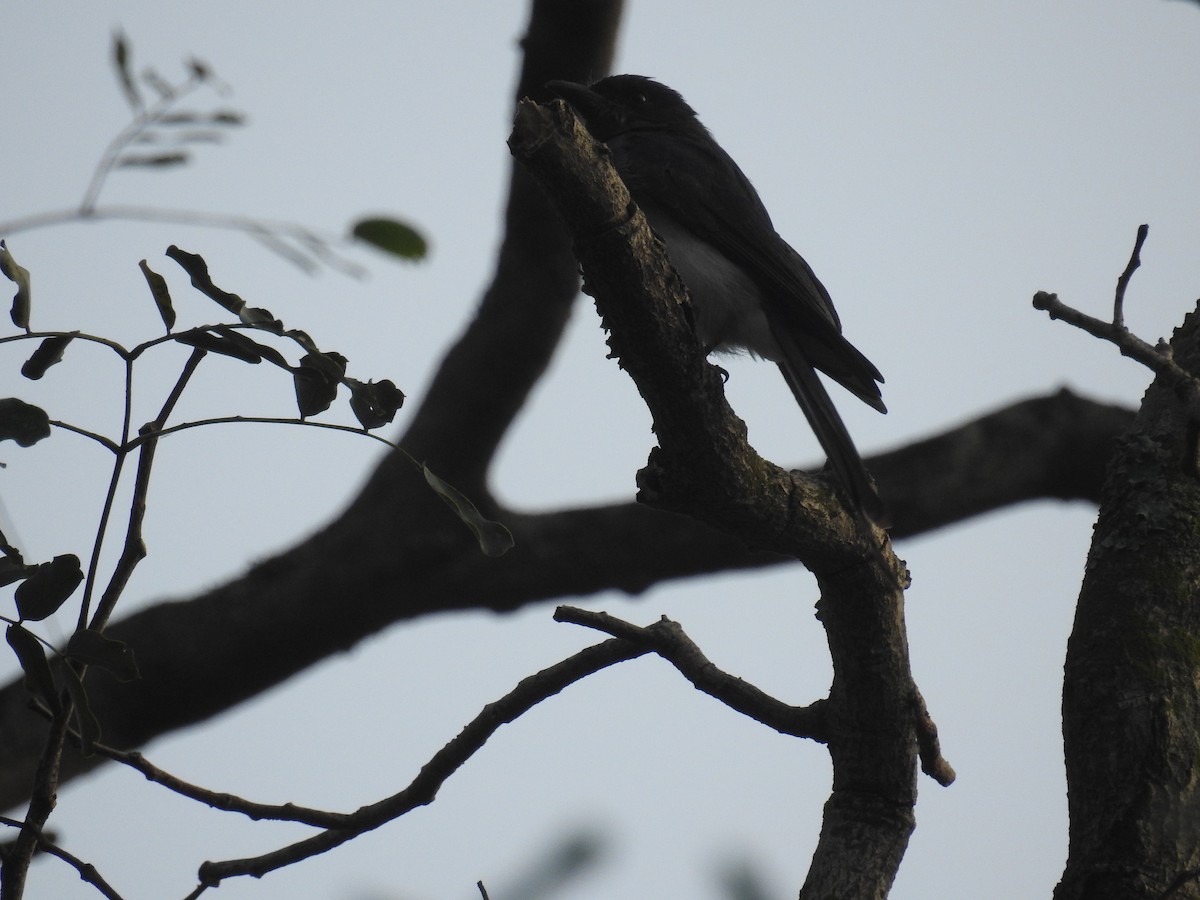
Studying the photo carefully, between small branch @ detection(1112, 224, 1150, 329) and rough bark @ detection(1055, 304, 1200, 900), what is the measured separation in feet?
0.79

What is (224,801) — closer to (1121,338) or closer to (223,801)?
(223,801)

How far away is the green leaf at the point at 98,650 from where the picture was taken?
1793 mm

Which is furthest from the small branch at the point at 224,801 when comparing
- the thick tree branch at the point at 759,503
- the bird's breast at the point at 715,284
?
the bird's breast at the point at 715,284

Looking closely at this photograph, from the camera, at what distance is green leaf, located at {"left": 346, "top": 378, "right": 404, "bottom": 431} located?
2.22 m

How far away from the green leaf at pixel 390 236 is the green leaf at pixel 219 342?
26.9 inches

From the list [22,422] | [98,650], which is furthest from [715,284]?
[98,650]

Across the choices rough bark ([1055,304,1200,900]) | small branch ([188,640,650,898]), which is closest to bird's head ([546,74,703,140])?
rough bark ([1055,304,1200,900])

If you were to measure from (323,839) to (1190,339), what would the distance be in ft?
8.53

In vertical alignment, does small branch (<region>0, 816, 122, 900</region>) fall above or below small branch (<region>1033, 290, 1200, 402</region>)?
below

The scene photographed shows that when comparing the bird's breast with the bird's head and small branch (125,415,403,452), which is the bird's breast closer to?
the bird's head

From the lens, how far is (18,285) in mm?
2014

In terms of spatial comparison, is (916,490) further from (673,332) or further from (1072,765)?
(673,332)

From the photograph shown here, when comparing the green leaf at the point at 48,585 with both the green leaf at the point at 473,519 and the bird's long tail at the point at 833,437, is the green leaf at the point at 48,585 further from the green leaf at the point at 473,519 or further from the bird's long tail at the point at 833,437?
the bird's long tail at the point at 833,437

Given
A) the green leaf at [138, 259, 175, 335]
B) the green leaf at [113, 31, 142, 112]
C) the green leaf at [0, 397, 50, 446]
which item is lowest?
the green leaf at [0, 397, 50, 446]
